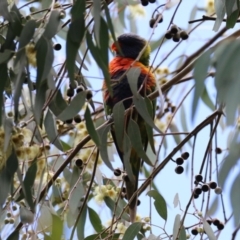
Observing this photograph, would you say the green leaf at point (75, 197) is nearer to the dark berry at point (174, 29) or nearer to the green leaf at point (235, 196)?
the dark berry at point (174, 29)

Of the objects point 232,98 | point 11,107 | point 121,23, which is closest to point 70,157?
point 11,107

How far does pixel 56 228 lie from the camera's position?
5.02ft

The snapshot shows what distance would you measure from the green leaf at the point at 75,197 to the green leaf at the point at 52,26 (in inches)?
21.2

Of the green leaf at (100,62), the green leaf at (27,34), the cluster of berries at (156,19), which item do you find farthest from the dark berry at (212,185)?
the green leaf at (27,34)

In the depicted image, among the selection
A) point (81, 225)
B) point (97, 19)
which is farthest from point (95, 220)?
point (97, 19)

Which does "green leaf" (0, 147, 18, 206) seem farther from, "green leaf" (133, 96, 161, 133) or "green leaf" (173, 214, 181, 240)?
"green leaf" (173, 214, 181, 240)

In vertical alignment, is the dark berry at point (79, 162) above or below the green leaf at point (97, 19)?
below

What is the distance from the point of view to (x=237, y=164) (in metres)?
1.03

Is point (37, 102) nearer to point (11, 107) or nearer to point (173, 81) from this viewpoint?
point (11, 107)

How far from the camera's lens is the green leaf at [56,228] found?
59.5 inches

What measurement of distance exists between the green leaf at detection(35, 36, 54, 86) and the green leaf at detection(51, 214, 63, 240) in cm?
39

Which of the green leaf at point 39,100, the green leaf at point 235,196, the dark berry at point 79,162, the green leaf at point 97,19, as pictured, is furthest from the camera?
the dark berry at point 79,162

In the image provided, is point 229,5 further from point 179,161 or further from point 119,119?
point 179,161

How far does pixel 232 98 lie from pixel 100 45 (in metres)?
0.35
